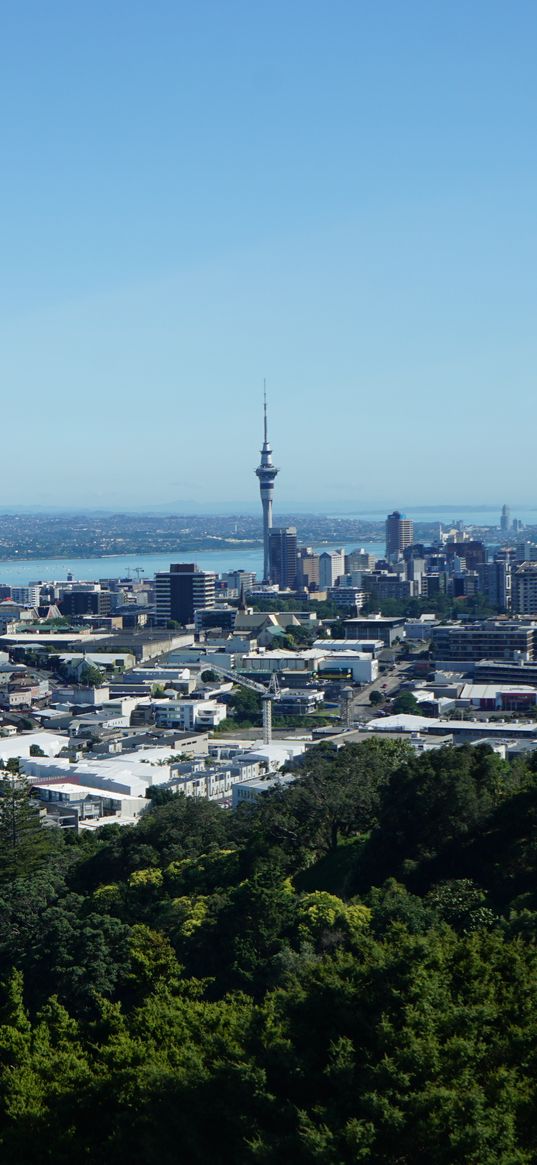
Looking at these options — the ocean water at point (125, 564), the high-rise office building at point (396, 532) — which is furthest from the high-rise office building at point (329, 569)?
the ocean water at point (125, 564)

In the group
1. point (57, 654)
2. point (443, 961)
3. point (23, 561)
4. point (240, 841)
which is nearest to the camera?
point (443, 961)

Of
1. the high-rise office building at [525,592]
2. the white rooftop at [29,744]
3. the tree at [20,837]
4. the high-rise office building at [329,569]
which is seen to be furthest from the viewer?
the high-rise office building at [329,569]

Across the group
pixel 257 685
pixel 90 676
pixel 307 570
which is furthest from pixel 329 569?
pixel 257 685

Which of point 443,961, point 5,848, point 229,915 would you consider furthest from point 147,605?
point 443,961

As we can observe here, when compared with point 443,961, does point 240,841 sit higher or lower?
lower

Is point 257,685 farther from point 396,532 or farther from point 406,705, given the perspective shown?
point 396,532

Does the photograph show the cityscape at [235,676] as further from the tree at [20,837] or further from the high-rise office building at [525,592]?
the tree at [20,837]

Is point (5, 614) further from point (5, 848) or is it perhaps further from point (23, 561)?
point (23, 561)
